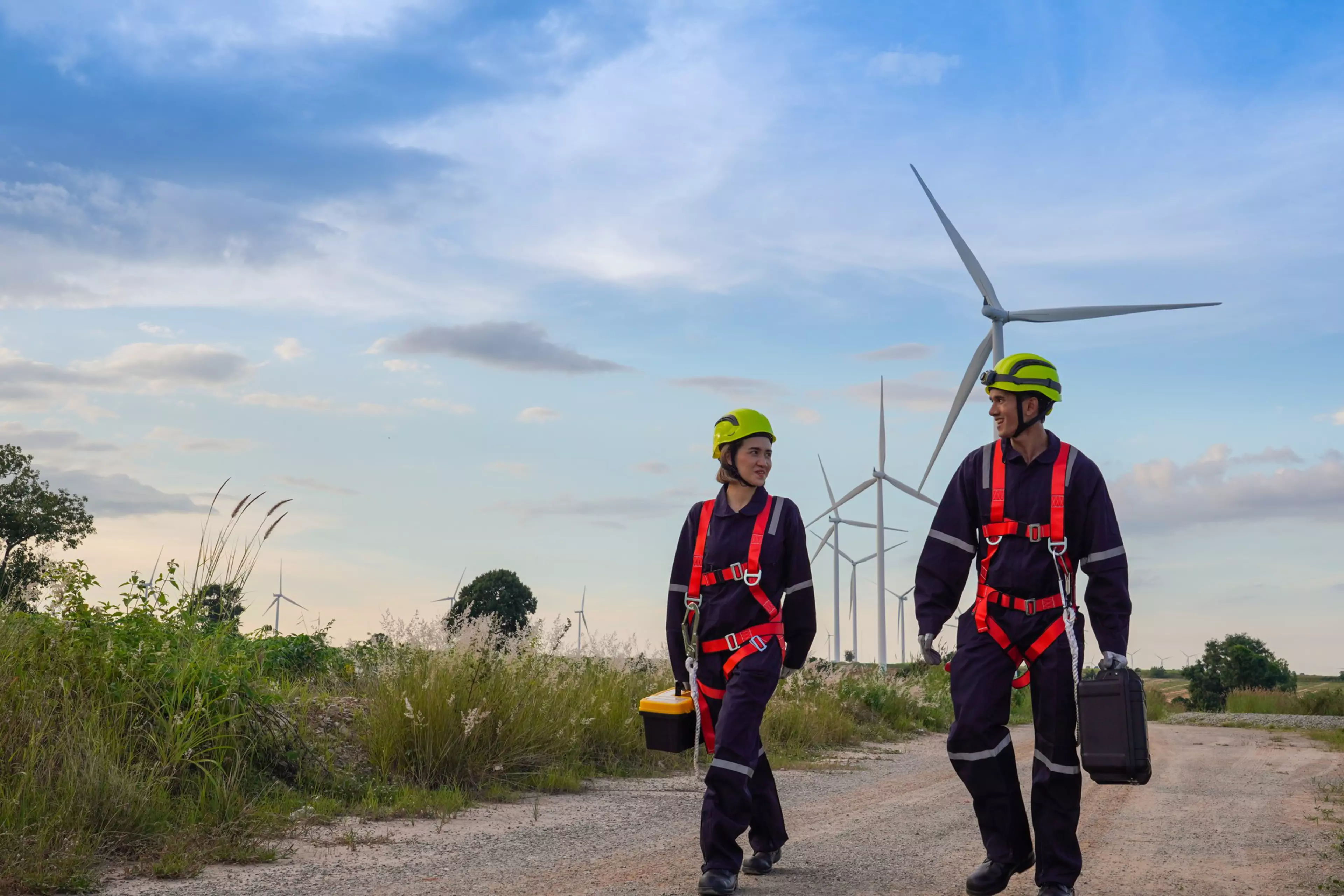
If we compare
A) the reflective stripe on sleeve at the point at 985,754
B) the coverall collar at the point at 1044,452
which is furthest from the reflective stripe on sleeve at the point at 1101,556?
the reflective stripe on sleeve at the point at 985,754

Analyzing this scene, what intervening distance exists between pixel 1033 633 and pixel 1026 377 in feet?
3.99

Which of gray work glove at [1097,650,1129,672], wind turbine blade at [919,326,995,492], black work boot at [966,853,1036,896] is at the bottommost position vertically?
black work boot at [966,853,1036,896]

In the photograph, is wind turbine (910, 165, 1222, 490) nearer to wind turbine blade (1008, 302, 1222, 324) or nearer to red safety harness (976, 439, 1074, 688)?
wind turbine blade (1008, 302, 1222, 324)

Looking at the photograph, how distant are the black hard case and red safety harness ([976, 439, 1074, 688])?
0.93 ft

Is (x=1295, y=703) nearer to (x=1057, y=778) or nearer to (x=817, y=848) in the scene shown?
(x=817, y=848)

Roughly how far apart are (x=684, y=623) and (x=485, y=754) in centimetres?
363

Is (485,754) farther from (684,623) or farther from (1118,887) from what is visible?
(1118,887)

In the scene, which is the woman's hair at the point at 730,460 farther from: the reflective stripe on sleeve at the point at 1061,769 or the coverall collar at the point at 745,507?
the reflective stripe on sleeve at the point at 1061,769

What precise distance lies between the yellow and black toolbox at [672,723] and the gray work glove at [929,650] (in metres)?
1.34

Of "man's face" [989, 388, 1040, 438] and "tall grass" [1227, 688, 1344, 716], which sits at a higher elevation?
"man's face" [989, 388, 1040, 438]

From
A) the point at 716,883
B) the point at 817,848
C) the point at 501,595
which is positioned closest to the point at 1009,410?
the point at 716,883

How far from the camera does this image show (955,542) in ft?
18.7

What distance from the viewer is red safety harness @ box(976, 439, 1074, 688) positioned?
532 cm

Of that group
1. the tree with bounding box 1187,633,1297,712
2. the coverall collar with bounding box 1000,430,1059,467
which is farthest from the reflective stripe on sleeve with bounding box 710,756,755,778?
the tree with bounding box 1187,633,1297,712
